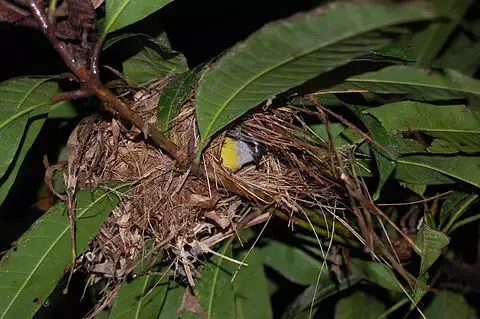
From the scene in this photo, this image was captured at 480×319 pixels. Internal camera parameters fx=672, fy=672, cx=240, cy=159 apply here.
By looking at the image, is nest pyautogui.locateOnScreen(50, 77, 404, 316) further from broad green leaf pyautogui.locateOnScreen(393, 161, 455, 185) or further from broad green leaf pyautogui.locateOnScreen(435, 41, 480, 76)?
broad green leaf pyautogui.locateOnScreen(435, 41, 480, 76)

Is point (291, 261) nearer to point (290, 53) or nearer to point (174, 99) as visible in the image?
point (174, 99)

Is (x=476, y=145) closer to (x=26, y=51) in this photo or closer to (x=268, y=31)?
(x=268, y=31)

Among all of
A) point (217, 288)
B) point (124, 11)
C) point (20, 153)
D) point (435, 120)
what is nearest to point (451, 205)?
point (435, 120)

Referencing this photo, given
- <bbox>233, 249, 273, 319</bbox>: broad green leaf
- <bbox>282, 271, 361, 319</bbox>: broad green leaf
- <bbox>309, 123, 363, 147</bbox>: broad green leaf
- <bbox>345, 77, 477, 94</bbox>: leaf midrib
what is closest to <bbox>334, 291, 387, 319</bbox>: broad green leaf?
<bbox>282, 271, 361, 319</bbox>: broad green leaf

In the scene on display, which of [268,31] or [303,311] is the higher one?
[268,31]

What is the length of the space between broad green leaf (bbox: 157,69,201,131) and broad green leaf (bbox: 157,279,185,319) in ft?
1.48

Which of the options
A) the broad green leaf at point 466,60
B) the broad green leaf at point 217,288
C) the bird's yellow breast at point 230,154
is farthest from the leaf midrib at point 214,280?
the broad green leaf at point 466,60

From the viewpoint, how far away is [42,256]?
1.37 metres

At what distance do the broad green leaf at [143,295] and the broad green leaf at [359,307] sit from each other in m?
0.62

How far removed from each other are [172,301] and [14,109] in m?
0.60

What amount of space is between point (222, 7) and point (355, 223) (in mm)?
1022

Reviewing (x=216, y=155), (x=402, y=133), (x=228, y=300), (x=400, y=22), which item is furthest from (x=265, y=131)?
(x=400, y=22)

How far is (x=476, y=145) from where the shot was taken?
141 centimetres

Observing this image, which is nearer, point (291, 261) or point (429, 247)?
point (429, 247)
